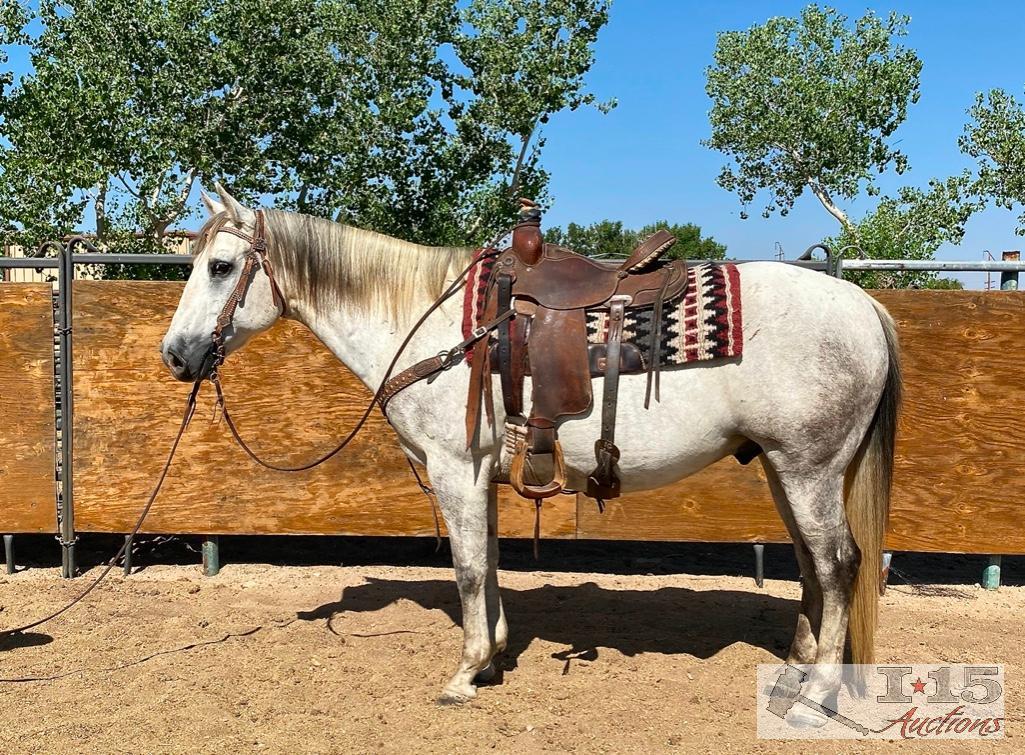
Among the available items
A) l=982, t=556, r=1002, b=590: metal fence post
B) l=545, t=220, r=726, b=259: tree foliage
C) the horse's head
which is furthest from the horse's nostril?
l=545, t=220, r=726, b=259: tree foliage

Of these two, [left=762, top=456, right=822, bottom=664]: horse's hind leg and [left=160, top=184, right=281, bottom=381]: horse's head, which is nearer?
[left=160, top=184, right=281, bottom=381]: horse's head

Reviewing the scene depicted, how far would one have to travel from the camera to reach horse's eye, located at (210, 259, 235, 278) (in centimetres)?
327

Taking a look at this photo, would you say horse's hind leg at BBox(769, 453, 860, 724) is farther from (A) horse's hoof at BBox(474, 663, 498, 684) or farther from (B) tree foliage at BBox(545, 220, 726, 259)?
(B) tree foliage at BBox(545, 220, 726, 259)

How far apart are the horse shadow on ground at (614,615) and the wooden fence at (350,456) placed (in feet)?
1.17

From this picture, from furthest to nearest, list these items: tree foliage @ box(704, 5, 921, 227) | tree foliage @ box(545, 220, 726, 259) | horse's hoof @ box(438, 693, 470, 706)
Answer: tree foliage @ box(545, 220, 726, 259) < tree foliage @ box(704, 5, 921, 227) < horse's hoof @ box(438, 693, 470, 706)

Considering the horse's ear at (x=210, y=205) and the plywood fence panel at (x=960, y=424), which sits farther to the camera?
the plywood fence panel at (x=960, y=424)

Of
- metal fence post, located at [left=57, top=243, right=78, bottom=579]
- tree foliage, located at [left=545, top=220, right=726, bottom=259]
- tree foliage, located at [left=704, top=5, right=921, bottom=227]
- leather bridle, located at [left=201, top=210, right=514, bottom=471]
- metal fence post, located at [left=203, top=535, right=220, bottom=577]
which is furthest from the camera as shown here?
tree foliage, located at [left=545, top=220, right=726, bottom=259]

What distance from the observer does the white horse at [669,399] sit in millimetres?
3033

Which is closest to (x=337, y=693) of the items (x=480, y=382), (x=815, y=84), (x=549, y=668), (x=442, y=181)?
(x=549, y=668)

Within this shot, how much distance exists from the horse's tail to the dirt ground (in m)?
0.57

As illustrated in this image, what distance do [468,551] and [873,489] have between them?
1.72 m

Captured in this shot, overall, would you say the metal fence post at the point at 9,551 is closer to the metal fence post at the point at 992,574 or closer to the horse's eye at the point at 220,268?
the horse's eye at the point at 220,268

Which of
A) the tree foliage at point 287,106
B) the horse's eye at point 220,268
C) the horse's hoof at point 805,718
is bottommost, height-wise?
the horse's hoof at point 805,718

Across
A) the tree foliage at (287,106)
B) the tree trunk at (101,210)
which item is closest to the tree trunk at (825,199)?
the tree foliage at (287,106)
